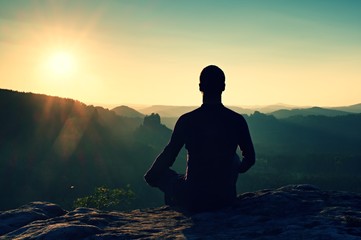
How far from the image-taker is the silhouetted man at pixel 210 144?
758 centimetres

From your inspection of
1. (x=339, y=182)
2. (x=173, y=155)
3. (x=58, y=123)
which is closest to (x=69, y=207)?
(x=58, y=123)

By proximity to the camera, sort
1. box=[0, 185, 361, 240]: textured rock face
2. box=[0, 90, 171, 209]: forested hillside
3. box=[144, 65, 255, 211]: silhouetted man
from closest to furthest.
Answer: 1. box=[0, 185, 361, 240]: textured rock face
2. box=[144, 65, 255, 211]: silhouetted man
3. box=[0, 90, 171, 209]: forested hillside

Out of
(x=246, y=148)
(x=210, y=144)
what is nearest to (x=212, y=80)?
(x=210, y=144)

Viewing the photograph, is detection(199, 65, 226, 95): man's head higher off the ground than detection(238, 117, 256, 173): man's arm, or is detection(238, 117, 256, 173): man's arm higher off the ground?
detection(199, 65, 226, 95): man's head

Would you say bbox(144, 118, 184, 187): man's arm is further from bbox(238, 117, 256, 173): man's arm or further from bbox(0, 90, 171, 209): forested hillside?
bbox(0, 90, 171, 209): forested hillside

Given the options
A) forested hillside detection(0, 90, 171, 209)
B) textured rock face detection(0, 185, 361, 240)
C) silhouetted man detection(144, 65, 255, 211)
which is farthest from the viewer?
forested hillside detection(0, 90, 171, 209)

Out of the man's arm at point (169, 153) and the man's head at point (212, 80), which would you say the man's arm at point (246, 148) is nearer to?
the man's head at point (212, 80)

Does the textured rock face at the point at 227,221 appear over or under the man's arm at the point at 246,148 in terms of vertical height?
under

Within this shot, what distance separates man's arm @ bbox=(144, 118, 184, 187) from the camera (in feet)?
25.1

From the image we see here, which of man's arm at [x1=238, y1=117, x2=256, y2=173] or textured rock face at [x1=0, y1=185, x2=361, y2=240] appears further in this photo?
man's arm at [x1=238, y1=117, x2=256, y2=173]

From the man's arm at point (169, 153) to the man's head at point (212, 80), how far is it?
94cm

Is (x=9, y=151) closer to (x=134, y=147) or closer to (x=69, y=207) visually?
(x=69, y=207)

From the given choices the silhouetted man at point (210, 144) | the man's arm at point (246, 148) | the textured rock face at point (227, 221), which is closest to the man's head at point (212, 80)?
the silhouetted man at point (210, 144)

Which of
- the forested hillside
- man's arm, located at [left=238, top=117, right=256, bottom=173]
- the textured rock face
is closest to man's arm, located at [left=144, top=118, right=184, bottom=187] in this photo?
the textured rock face
